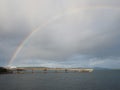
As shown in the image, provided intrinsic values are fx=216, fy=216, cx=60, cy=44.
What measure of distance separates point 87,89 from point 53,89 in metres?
13.9

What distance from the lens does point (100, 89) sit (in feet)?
292

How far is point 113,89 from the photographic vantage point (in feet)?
294

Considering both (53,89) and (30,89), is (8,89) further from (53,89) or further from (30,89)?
(53,89)

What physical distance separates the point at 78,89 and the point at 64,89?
5.77 metres

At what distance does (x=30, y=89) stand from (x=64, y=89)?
45.4ft

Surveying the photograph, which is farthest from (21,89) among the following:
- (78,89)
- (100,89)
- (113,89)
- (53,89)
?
(113,89)

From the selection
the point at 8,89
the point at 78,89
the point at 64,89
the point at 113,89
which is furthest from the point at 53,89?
the point at 113,89

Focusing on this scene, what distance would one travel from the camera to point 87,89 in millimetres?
87750

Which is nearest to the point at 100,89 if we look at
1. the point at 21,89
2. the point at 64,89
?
the point at 64,89

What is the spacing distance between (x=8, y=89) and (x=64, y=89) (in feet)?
74.5

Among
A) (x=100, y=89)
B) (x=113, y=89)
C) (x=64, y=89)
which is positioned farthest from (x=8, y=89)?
(x=113, y=89)

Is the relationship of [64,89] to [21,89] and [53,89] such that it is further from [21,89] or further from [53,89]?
[21,89]

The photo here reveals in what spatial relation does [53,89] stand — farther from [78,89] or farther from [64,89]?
[78,89]

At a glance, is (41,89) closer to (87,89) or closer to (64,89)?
(64,89)
